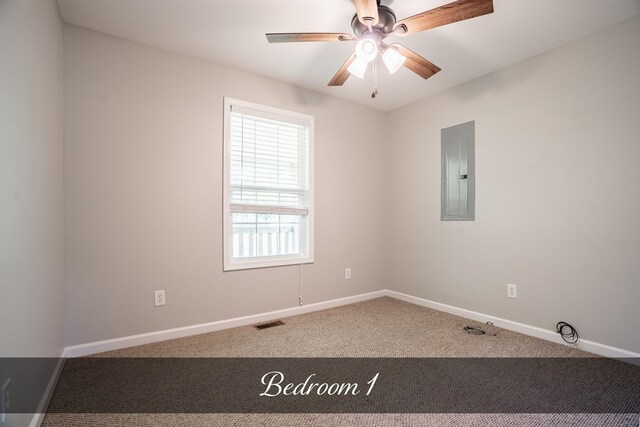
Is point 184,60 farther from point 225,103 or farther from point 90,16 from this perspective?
point 90,16

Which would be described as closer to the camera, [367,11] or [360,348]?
[367,11]

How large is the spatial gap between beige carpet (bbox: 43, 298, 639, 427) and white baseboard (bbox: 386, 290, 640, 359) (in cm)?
9

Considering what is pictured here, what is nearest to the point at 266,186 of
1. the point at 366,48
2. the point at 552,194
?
the point at 366,48

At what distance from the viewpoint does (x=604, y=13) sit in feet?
7.02

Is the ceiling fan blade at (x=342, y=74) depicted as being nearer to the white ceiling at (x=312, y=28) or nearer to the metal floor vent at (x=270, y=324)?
the white ceiling at (x=312, y=28)

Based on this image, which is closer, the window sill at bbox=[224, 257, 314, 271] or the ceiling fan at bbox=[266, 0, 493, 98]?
the ceiling fan at bbox=[266, 0, 493, 98]

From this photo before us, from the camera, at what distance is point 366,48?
78.5 inches

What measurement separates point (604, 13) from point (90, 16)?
12.0 ft

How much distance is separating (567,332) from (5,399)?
3.50 m

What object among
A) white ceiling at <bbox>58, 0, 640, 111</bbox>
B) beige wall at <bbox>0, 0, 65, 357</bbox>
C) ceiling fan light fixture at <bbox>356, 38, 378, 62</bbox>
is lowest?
beige wall at <bbox>0, 0, 65, 357</bbox>

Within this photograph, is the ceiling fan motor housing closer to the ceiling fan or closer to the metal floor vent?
the ceiling fan

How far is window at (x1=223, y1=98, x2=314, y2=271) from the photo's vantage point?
2992 millimetres

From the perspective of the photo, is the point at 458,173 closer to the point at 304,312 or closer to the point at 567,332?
the point at 567,332

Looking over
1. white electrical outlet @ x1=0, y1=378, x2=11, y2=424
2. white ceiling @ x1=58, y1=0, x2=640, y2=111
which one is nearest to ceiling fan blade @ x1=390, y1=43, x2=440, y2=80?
white ceiling @ x1=58, y1=0, x2=640, y2=111
